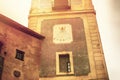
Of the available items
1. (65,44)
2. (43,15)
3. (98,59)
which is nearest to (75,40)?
(65,44)

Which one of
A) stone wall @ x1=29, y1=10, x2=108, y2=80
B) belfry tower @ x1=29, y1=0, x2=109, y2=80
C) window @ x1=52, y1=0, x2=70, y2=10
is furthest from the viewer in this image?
window @ x1=52, y1=0, x2=70, y2=10

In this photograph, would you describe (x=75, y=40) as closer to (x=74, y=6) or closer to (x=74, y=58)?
(x=74, y=58)

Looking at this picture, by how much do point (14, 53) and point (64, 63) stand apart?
12.2 feet

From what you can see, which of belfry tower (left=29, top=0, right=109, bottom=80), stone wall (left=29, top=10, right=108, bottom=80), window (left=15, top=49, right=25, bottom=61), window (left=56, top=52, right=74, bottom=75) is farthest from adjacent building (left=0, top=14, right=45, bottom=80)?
window (left=56, top=52, right=74, bottom=75)

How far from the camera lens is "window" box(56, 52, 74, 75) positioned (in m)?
15.8

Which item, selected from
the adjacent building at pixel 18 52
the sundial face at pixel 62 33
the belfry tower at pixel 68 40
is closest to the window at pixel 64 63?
the belfry tower at pixel 68 40

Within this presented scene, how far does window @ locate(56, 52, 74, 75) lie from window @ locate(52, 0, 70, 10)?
4.57 m

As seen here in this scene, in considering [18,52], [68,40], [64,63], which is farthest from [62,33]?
[18,52]

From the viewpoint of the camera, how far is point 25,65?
605 inches

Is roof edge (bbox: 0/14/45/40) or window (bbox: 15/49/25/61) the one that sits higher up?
roof edge (bbox: 0/14/45/40)

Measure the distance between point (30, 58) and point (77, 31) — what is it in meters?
4.35

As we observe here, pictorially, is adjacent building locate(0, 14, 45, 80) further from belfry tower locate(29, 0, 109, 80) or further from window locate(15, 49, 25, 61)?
belfry tower locate(29, 0, 109, 80)

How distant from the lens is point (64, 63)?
16594 mm

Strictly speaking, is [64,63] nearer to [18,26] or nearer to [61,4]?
[18,26]
